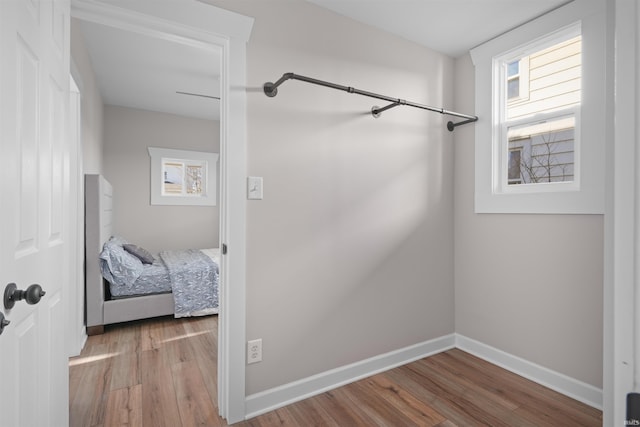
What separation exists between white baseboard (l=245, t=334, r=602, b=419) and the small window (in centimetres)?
117

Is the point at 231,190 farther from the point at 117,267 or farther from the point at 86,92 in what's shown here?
the point at 86,92

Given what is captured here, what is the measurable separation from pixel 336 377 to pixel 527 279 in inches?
56.2

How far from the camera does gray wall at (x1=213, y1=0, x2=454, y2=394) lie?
6.07ft

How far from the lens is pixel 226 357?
1.74 meters

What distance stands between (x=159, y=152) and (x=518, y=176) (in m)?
4.72

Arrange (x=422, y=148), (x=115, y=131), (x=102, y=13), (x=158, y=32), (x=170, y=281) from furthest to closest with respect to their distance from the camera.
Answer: (x=115, y=131)
(x=170, y=281)
(x=422, y=148)
(x=158, y=32)
(x=102, y=13)

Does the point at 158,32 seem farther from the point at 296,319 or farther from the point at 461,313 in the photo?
the point at 461,313

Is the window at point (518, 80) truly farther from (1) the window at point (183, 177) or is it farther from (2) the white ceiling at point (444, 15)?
(1) the window at point (183, 177)

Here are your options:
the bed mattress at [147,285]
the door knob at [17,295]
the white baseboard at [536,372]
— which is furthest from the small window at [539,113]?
the bed mattress at [147,285]

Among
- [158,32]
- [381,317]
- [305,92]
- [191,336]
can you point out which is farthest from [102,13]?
[191,336]

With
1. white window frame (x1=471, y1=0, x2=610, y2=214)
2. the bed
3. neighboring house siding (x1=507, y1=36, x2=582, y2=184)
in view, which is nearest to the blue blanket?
the bed

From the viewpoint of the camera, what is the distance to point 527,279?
224 centimetres

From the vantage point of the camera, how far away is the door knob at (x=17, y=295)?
856mm

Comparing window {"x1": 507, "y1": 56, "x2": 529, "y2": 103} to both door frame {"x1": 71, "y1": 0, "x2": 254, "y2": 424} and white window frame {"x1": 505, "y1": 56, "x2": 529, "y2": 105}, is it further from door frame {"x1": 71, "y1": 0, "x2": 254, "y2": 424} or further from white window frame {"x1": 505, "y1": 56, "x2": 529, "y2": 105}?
door frame {"x1": 71, "y1": 0, "x2": 254, "y2": 424}
